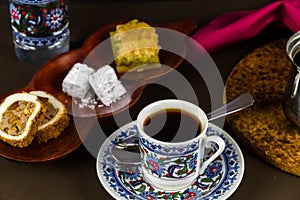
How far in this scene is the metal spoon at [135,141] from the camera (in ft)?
4.27

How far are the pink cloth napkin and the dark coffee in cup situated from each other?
41 centimetres

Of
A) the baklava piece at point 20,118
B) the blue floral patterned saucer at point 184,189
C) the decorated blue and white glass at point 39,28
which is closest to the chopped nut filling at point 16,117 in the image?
the baklava piece at point 20,118

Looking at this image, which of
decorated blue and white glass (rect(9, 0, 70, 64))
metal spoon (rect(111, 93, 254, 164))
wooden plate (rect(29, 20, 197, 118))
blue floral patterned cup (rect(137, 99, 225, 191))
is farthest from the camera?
decorated blue and white glass (rect(9, 0, 70, 64))

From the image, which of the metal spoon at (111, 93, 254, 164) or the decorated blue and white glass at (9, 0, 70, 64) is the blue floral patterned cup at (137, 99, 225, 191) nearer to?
the metal spoon at (111, 93, 254, 164)

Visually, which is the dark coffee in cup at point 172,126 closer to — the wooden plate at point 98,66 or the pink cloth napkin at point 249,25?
the wooden plate at point 98,66

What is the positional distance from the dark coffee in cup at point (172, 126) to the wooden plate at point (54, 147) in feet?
0.59

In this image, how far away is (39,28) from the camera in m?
1.60

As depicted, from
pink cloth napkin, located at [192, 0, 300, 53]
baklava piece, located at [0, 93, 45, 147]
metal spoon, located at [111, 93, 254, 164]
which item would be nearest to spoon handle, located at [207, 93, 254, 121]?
metal spoon, located at [111, 93, 254, 164]

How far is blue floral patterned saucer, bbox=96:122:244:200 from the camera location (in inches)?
48.4

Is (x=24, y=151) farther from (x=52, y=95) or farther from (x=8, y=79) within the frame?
(x=8, y=79)

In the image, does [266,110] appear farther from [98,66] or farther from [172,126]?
[98,66]

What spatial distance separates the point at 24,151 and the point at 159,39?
50 cm

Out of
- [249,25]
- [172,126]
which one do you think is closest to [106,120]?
[172,126]

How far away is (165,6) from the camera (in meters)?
1.84
